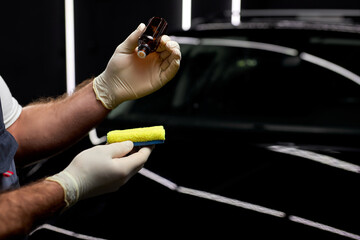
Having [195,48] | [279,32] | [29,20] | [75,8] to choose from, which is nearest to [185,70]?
[195,48]

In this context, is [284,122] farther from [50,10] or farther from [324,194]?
[50,10]

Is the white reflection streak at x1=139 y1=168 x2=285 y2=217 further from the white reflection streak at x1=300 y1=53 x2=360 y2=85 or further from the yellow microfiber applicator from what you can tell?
the white reflection streak at x1=300 y1=53 x2=360 y2=85

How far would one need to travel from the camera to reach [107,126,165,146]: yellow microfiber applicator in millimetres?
1115

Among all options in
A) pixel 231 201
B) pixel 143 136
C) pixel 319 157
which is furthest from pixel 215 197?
pixel 319 157

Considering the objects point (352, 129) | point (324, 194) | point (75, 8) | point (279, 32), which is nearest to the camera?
point (324, 194)

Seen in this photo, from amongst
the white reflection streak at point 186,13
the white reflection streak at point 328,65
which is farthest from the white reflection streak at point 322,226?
the white reflection streak at point 186,13

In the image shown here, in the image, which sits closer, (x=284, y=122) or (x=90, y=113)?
(x=90, y=113)

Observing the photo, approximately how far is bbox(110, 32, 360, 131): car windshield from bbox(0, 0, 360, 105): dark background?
1.59 meters

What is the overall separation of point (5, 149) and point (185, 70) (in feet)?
3.67

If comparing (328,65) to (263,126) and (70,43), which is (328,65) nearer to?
(263,126)

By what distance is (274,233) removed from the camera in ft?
3.68

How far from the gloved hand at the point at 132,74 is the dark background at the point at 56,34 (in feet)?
7.70

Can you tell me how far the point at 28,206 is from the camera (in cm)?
92

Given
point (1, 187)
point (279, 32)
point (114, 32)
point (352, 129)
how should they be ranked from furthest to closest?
1. point (114, 32)
2. point (279, 32)
3. point (352, 129)
4. point (1, 187)
